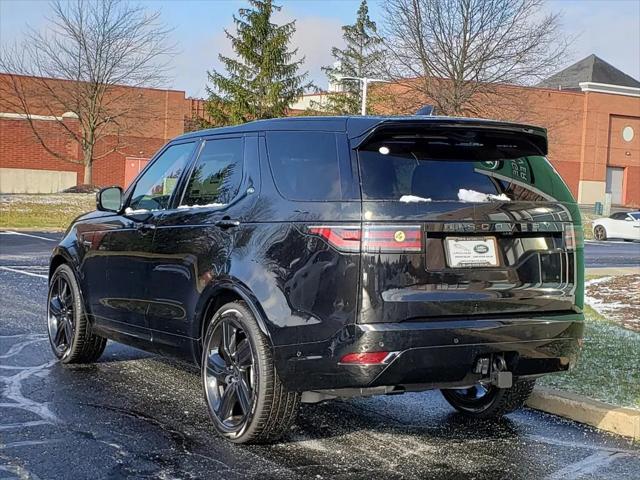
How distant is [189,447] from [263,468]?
562 mm

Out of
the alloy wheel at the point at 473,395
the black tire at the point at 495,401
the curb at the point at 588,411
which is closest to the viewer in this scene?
the curb at the point at 588,411

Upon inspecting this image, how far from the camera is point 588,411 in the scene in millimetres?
5852

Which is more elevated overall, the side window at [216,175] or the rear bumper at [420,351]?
the side window at [216,175]

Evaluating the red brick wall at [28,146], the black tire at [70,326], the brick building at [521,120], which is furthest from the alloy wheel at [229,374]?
the red brick wall at [28,146]

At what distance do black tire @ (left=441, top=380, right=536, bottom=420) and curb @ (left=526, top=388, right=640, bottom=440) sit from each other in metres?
0.37

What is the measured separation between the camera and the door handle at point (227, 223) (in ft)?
16.7

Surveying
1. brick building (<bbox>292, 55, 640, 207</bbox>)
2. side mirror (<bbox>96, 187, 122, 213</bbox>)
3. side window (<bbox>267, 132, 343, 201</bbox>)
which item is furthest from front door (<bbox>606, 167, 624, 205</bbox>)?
side window (<bbox>267, 132, 343, 201</bbox>)

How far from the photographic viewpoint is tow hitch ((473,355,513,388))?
4723mm

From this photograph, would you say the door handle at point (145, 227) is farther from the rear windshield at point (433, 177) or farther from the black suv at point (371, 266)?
the rear windshield at point (433, 177)

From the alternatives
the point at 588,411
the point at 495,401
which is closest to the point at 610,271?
the point at 588,411

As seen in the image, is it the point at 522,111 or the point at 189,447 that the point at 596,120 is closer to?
the point at 522,111

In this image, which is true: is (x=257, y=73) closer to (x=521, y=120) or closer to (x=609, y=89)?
(x=521, y=120)

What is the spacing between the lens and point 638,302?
11609 millimetres

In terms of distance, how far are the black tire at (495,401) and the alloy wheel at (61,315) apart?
3.27 meters
